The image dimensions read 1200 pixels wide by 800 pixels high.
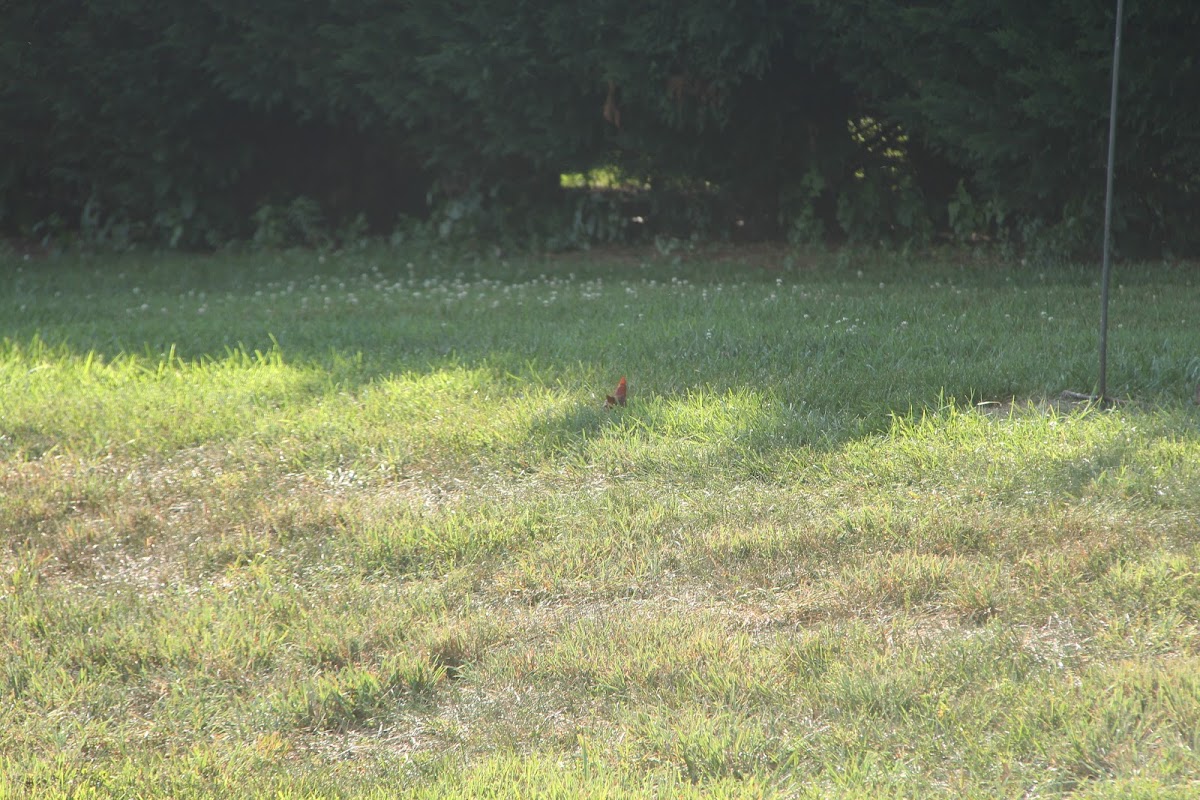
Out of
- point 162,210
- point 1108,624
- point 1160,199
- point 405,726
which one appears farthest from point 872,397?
point 162,210

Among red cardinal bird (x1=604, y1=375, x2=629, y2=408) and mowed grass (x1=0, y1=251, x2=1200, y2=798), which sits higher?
red cardinal bird (x1=604, y1=375, x2=629, y2=408)

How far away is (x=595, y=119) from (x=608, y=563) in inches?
249

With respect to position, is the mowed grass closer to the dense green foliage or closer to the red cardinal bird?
the red cardinal bird

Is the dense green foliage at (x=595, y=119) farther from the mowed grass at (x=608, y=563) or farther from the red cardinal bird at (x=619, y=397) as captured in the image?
the red cardinal bird at (x=619, y=397)

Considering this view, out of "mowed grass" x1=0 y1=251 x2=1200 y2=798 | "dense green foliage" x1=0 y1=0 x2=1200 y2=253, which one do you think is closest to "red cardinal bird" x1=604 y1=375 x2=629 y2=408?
"mowed grass" x1=0 y1=251 x2=1200 y2=798

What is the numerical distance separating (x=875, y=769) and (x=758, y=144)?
7.16m

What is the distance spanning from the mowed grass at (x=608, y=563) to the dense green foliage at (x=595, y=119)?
1992 mm

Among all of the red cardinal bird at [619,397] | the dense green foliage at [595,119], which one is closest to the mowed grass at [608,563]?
the red cardinal bird at [619,397]

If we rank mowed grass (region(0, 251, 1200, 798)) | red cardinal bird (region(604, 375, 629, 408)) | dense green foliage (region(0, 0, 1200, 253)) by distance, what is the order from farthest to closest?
dense green foliage (region(0, 0, 1200, 253))
red cardinal bird (region(604, 375, 629, 408))
mowed grass (region(0, 251, 1200, 798))

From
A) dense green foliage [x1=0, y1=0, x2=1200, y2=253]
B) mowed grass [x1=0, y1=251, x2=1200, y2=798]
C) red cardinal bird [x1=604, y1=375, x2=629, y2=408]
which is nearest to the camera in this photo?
mowed grass [x1=0, y1=251, x2=1200, y2=798]

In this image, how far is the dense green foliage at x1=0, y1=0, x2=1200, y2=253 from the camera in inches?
286

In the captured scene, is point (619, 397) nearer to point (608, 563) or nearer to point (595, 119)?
point (608, 563)

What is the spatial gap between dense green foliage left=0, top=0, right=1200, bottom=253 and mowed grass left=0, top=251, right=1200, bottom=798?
1.99m

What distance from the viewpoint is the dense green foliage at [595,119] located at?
7270mm
